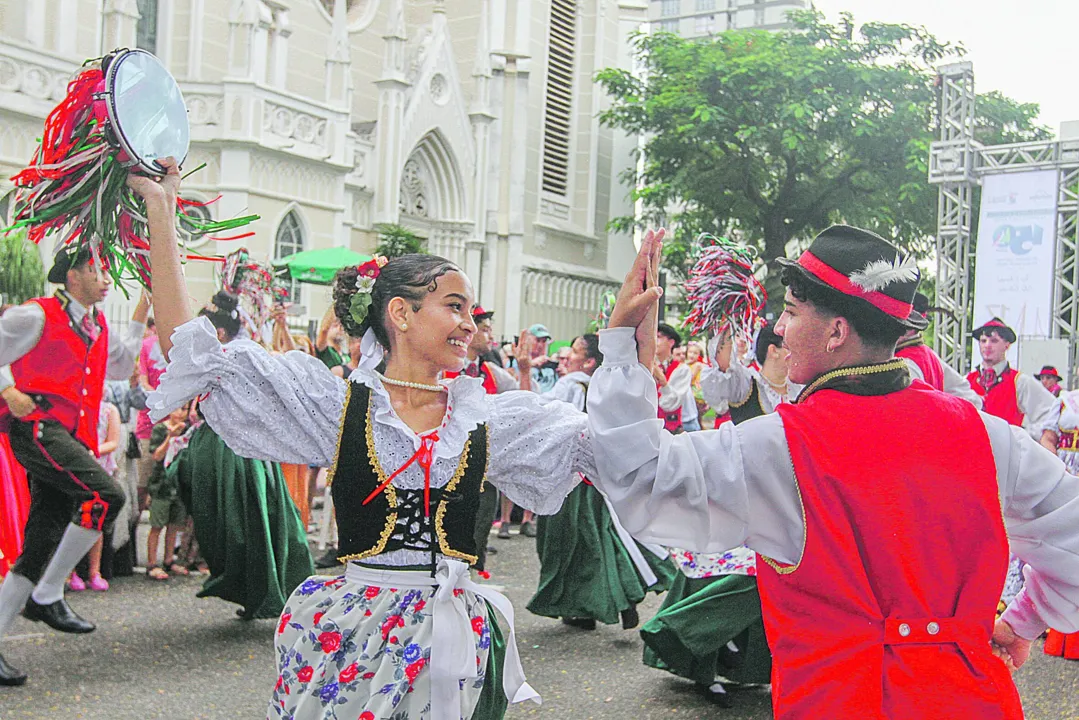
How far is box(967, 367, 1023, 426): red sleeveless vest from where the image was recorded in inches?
331

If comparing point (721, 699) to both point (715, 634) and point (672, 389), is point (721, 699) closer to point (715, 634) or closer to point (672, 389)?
point (715, 634)

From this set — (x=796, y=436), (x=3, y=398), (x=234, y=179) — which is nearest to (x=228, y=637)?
(x=3, y=398)

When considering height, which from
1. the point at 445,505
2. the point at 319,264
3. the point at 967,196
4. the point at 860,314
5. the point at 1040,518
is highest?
the point at 967,196

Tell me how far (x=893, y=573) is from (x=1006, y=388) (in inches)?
275

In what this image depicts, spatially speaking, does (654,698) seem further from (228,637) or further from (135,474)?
(135,474)

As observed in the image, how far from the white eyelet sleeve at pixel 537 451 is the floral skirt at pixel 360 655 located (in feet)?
1.03

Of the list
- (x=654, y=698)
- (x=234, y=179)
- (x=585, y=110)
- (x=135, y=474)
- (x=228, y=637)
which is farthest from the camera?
(x=585, y=110)

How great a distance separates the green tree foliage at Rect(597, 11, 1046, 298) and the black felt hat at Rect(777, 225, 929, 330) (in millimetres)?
22421

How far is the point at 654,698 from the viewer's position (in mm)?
5203

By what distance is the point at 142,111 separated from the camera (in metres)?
2.81

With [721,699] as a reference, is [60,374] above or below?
above

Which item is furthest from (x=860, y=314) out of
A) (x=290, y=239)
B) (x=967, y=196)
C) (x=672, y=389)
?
(x=290, y=239)

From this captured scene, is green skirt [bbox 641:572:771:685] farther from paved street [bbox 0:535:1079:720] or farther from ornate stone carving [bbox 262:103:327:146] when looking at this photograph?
ornate stone carving [bbox 262:103:327:146]

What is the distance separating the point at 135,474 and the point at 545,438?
19.0ft
